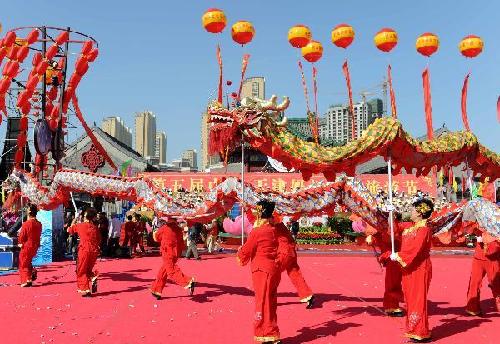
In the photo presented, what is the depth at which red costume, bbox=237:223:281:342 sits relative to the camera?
5266mm

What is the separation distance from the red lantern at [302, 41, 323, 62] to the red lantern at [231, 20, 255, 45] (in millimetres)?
2625

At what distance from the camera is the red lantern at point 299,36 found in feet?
42.3

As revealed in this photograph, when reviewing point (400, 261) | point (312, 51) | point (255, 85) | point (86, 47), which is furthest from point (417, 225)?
point (255, 85)

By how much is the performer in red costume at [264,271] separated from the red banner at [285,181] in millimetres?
14829

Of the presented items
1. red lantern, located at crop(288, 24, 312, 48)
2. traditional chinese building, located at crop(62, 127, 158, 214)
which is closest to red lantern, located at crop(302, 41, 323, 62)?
red lantern, located at crop(288, 24, 312, 48)

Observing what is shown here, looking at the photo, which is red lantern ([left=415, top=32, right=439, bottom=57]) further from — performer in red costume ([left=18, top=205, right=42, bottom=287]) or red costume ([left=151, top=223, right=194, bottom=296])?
performer in red costume ([left=18, top=205, right=42, bottom=287])

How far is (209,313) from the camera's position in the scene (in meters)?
6.89

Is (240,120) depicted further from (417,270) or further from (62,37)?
(62,37)

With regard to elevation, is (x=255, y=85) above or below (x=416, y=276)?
above

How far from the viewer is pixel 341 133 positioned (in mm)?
51344

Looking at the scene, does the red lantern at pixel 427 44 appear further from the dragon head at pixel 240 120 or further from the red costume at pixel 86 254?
the red costume at pixel 86 254

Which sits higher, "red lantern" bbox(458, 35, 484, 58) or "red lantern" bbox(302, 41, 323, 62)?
"red lantern" bbox(302, 41, 323, 62)

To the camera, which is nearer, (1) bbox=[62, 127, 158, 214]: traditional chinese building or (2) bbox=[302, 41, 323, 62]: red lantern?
(2) bbox=[302, 41, 323, 62]: red lantern

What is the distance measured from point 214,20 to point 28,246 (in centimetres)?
650
